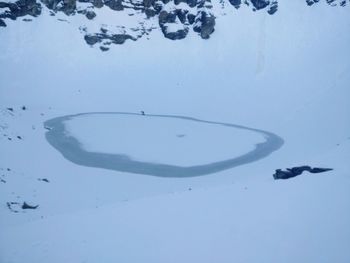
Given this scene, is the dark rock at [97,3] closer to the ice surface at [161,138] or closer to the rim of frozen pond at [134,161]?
the ice surface at [161,138]

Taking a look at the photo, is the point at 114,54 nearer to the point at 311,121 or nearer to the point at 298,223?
the point at 311,121

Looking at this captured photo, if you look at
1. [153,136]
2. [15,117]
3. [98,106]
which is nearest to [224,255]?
[153,136]

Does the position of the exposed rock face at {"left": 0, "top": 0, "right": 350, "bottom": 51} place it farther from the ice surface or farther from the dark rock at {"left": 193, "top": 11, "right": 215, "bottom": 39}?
the ice surface

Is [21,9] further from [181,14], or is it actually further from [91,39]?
[181,14]

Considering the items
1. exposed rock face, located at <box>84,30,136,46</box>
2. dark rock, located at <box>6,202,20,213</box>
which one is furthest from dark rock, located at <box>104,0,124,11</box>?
dark rock, located at <box>6,202,20,213</box>

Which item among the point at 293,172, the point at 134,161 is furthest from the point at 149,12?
the point at 293,172

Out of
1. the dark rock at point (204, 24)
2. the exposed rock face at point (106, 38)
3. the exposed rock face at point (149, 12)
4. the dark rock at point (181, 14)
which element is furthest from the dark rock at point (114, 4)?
the dark rock at point (204, 24)
